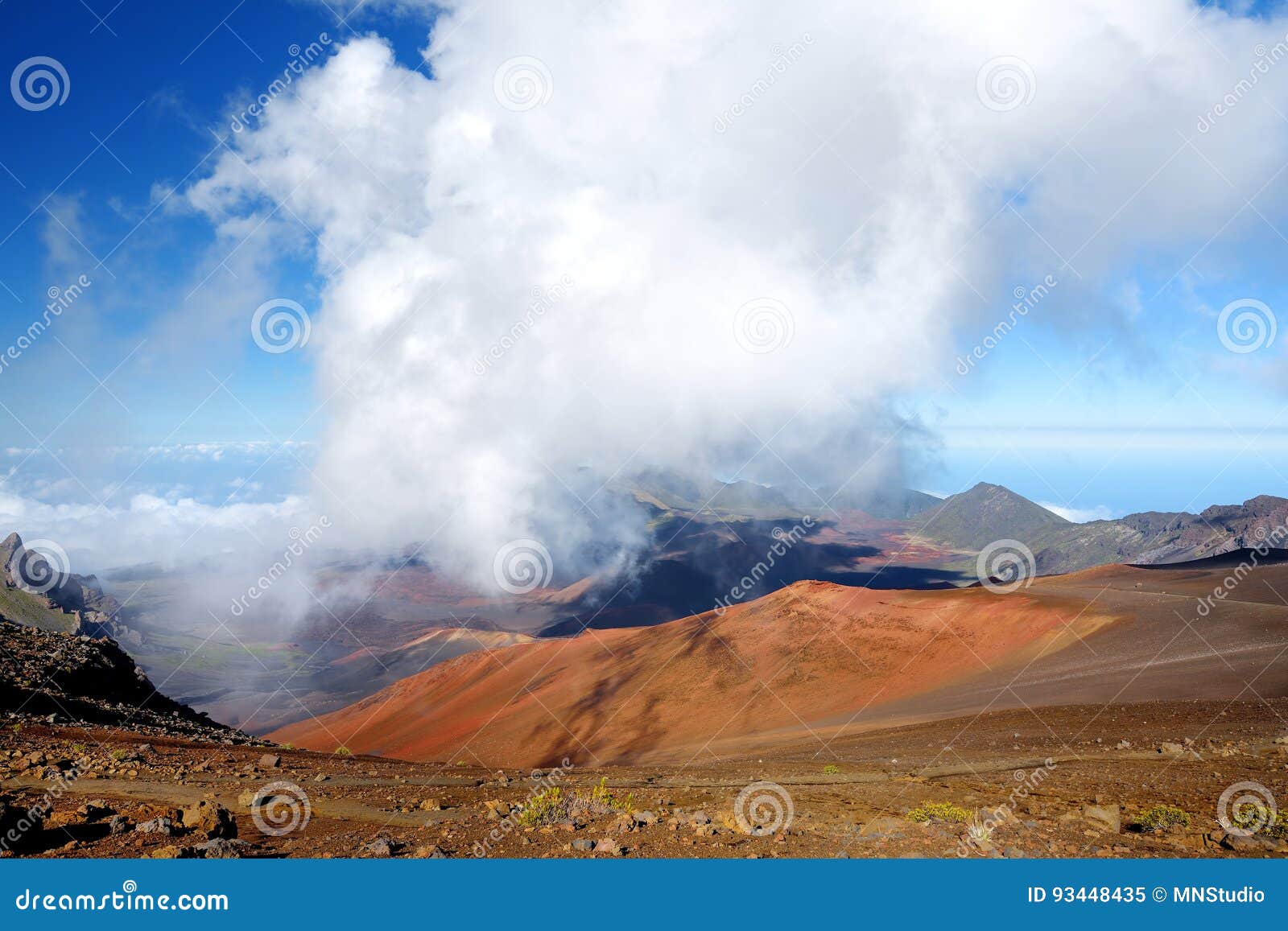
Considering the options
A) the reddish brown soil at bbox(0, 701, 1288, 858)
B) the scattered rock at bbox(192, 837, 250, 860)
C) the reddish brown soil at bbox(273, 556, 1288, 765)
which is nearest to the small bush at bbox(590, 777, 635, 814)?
the reddish brown soil at bbox(0, 701, 1288, 858)

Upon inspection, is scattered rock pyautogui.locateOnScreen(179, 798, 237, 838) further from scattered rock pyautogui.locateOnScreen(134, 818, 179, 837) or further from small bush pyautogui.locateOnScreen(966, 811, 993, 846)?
small bush pyautogui.locateOnScreen(966, 811, 993, 846)

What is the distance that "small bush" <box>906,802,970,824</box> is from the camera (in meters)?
9.63

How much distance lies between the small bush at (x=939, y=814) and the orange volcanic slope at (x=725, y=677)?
1410 cm

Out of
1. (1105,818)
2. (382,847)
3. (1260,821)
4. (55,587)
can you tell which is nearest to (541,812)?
(382,847)

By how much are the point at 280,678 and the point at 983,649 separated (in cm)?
6772

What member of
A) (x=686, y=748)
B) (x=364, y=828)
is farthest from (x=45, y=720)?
(x=686, y=748)

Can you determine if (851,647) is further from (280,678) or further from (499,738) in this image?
(280,678)

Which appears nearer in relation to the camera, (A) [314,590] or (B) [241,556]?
(A) [314,590]

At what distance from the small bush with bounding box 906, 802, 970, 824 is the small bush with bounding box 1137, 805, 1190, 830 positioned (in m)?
2.11

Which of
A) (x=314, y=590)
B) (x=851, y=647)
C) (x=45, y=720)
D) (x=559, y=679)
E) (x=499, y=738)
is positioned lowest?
(x=45, y=720)

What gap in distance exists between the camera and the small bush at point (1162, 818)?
30.1 ft

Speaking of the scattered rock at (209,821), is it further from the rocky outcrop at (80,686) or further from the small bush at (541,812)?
the rocky outcrop at (80,686)

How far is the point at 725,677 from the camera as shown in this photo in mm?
34062

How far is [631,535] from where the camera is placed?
13138 cm
